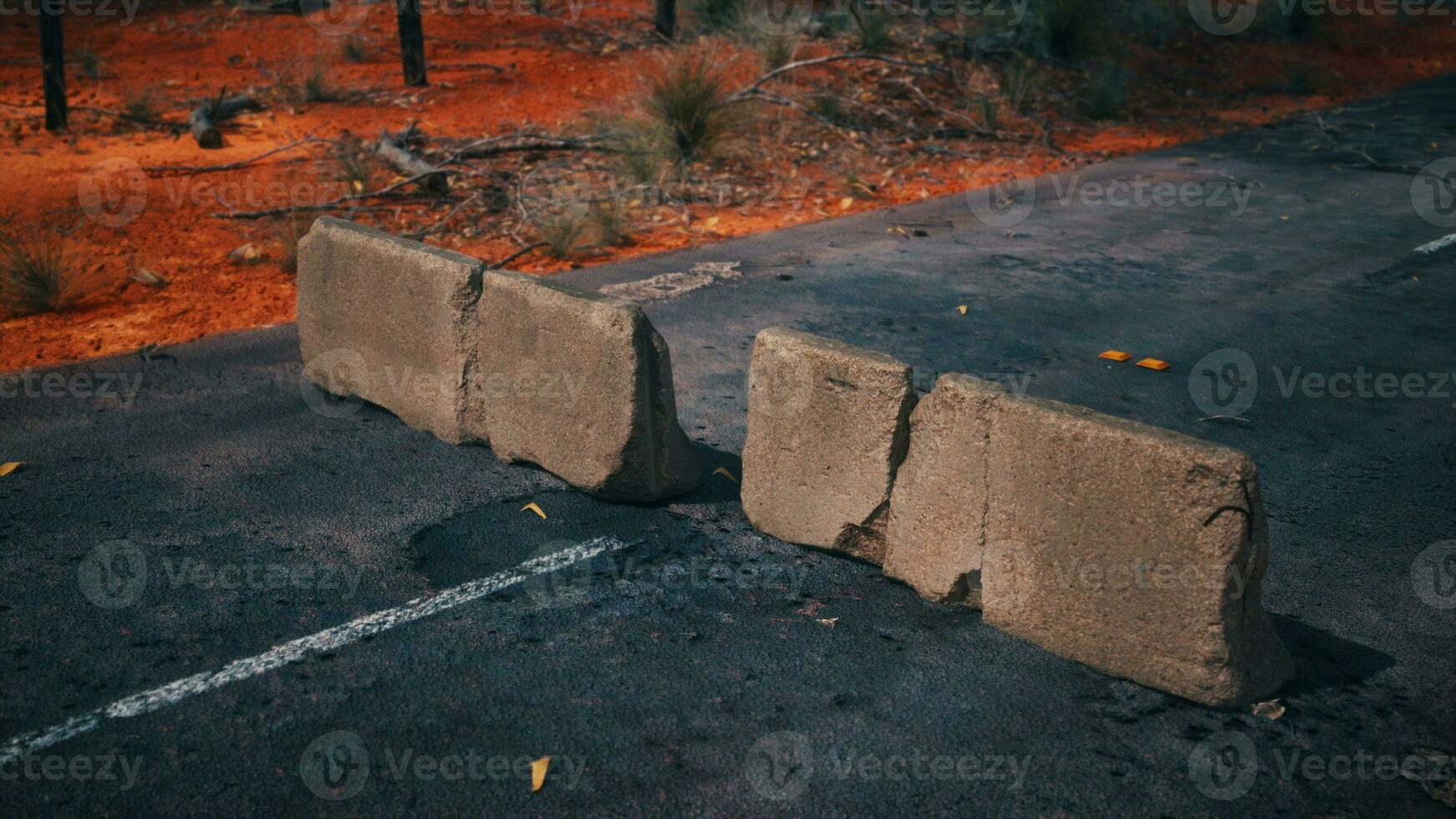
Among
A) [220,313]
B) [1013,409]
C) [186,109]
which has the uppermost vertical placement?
[186,109]

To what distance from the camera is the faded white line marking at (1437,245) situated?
9.05 m

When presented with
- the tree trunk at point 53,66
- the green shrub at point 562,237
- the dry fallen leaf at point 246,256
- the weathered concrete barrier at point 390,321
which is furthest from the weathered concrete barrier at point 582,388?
the tree trunk at point 53,66

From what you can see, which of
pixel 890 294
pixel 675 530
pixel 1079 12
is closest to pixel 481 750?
pixel 675 530

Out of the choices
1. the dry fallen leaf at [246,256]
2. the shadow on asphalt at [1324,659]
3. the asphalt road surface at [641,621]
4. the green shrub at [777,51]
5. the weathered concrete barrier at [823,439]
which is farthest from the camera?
the green shrub at [777,51]

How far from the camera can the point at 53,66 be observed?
11.1 meters

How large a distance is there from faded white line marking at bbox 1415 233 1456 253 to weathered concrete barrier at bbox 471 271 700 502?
7.18 meters

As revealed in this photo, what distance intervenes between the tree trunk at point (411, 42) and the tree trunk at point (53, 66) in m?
3.76

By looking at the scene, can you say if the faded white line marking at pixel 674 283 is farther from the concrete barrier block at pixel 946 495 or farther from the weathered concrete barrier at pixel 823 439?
the concrete barrier block at pixel 946 495

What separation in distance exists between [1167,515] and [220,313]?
6643 mm

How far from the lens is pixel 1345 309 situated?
780 cm

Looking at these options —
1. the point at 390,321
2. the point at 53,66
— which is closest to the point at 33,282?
the point at 390,321

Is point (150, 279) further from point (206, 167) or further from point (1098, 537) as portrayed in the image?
point (1098, 537)

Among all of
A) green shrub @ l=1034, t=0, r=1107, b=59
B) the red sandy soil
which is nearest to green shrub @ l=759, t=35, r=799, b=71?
the red sandy soil

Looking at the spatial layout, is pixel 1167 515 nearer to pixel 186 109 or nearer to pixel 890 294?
pixel 890 294
